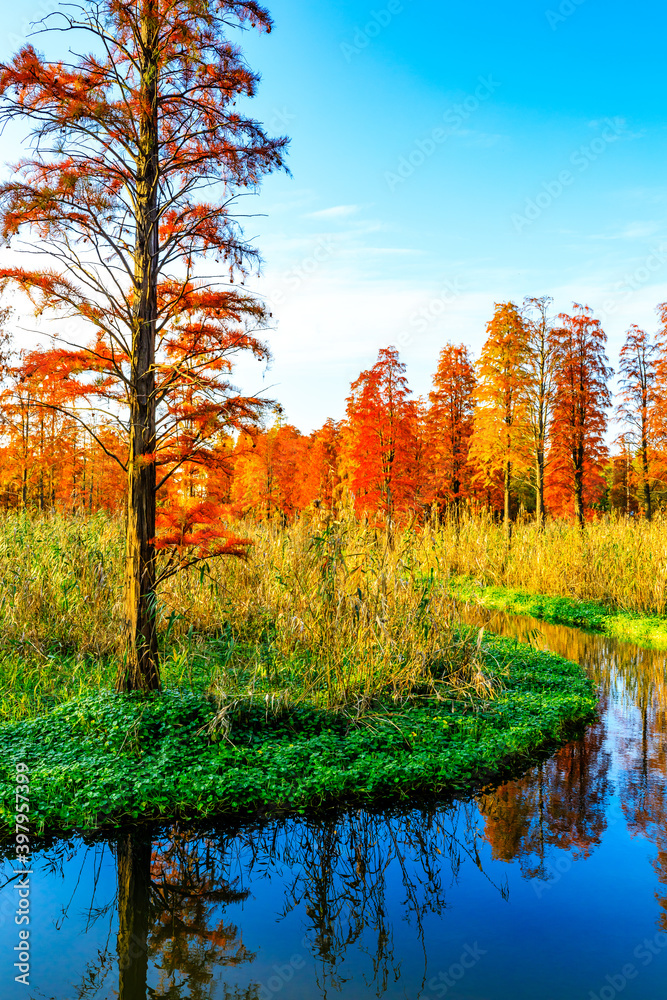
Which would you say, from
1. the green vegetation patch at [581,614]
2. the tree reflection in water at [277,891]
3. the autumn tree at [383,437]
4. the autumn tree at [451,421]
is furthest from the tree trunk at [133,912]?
the autumn tree at [451,421]

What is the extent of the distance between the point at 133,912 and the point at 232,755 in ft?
4.32

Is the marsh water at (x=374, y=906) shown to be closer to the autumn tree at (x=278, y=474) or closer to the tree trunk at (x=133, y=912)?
the tree trunk at (x=133, y=912)

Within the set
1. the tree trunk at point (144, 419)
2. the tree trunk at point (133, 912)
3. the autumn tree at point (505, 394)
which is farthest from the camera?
the autumn tree at point (505, 394)

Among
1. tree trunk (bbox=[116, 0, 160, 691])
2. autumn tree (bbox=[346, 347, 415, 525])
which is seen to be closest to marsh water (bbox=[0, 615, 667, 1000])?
tree trunk (bbox=[116, 0, 160, 691])

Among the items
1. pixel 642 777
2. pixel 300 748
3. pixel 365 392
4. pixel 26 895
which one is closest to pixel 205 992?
pixel 26 895

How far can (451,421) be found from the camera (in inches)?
988

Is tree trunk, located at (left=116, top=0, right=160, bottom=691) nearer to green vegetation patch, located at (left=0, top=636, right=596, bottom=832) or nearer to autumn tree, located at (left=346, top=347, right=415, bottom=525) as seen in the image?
green vegetation patch, located at (left=0, top=636, right=596, bottom=832)

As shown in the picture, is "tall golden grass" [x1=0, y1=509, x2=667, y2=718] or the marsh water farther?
"tall golden grass" [x1=0, y1=509, x2=667, y2=718]

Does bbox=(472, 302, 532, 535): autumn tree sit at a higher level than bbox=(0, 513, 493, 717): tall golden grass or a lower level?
higher

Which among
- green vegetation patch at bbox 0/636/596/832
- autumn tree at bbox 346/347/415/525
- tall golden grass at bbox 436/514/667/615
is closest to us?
green vegetation patch at bbox 0/636/596/832

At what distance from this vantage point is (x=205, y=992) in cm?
282

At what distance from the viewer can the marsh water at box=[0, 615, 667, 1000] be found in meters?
2.91

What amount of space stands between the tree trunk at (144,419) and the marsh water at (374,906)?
A: 1425mm

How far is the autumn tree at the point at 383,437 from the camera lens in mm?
16875
